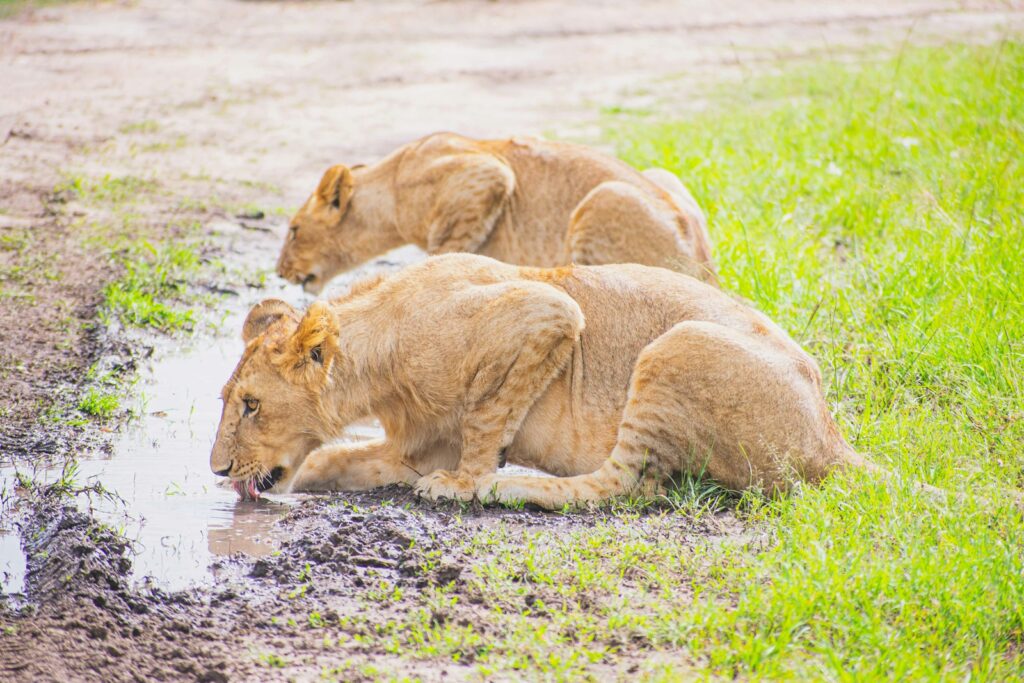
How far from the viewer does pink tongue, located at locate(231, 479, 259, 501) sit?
5727 mm

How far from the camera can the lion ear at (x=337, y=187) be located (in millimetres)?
8953

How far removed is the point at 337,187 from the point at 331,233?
13.0 inches

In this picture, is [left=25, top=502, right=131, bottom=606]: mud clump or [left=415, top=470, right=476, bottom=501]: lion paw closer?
[left=25, top=502, right=131, bottom=606]: mud clump

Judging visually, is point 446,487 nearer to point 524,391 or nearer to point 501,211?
point 524,391

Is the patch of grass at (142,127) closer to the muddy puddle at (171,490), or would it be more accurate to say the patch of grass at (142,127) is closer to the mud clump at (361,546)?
the muddy puddle at (171,490)

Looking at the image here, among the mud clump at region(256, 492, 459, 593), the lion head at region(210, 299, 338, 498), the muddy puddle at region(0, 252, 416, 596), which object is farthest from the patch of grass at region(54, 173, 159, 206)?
the mud clump at region(256, 492, 459, 593)

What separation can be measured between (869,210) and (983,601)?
→ 5423 millimetres

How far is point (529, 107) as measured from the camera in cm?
Answer: 1399

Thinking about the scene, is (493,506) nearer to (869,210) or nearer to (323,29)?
(869,210)

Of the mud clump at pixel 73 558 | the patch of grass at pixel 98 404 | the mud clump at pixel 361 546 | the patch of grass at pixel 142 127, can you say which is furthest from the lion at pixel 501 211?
the patch of grass at pixel 142 127

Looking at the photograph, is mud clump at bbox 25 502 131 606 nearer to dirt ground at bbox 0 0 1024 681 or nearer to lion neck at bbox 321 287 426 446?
dirt ground at bbox 0 0 1024 681

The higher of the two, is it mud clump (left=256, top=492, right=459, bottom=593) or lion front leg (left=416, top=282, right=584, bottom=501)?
lion front leg (left=416, top=282, right=584, bottom=501)

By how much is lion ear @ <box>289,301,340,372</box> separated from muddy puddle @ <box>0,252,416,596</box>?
17.0 inches

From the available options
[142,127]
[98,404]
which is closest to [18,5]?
[142,127]
